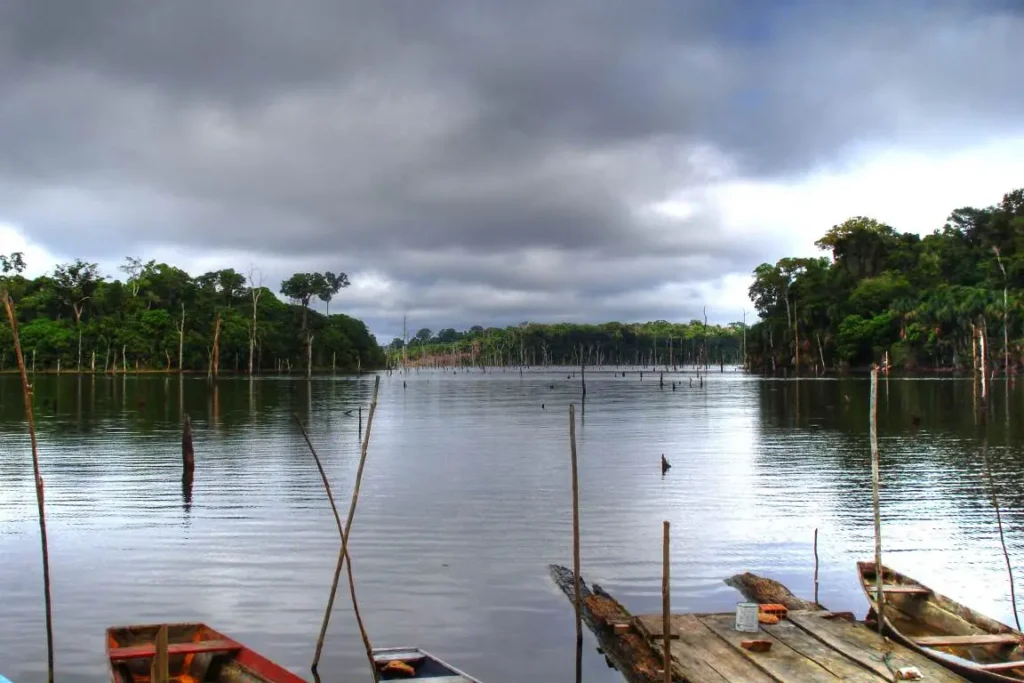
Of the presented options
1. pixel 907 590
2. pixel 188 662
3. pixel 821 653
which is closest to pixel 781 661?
pixel 821 653

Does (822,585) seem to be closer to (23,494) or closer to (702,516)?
(702,516)

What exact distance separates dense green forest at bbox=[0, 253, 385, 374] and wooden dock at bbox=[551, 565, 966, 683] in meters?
101

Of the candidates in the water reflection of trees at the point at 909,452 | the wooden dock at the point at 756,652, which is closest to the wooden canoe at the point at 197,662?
the wooden dock at the point at 756,652

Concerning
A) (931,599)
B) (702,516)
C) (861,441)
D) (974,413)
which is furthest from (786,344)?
(931,599)

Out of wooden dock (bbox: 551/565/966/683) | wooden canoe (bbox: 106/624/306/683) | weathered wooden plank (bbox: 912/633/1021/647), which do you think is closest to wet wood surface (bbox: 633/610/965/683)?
wooden dock (bbox: 551/565/966/683)

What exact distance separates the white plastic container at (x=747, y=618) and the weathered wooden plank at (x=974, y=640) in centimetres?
191

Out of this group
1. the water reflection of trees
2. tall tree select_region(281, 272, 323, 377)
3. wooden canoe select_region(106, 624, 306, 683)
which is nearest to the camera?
wooden canoe select_region(106, 624, 306, 683)

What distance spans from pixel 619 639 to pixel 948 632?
4408 mm

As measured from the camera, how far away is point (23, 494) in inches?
976

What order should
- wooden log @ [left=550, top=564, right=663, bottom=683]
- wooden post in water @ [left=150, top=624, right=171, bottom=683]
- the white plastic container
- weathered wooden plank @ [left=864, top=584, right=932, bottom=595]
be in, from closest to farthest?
wooden post in water @ [left=150, top=624, right=171, bottom=683] → wooden log @ [left=550, top=564, right=663, bottom=683] → the white plastic container → weathered wooden plank @ [left=864, top=584, right=932, bottom=595]

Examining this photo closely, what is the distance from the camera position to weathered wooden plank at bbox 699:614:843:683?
10281mm

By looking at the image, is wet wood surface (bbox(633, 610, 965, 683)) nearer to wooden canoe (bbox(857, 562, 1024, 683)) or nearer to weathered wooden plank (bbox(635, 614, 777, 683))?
weathered wooden plank (bbox(635, 614, 777, 683))

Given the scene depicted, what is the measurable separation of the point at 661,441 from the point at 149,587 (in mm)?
28050

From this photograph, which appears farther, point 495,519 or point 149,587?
point 495,519
